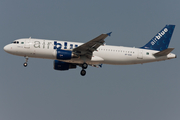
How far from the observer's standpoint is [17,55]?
45875 mm

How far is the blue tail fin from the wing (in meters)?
9.32

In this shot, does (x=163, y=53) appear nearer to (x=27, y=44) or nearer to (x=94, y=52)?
(x=94, y=52)

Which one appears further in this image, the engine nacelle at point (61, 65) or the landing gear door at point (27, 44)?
the engine nacelle at point (61, 65)

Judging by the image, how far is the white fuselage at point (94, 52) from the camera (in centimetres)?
4475


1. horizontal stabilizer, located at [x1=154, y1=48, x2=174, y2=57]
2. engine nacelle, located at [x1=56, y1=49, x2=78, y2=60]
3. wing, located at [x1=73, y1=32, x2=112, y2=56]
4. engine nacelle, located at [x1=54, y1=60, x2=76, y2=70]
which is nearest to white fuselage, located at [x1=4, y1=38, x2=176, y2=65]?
horizontal stabilizer, located at [x1=154, y1=48, x2=174, y2=57]

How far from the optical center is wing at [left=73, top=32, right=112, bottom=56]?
141ft

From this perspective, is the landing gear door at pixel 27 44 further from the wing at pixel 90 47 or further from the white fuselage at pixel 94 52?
the wing at pixel 90 47

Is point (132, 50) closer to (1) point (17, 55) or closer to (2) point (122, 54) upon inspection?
(2) point (122, 54)

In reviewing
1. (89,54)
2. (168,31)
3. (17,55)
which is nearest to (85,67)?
(89,54)

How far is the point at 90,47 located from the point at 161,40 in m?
12.8

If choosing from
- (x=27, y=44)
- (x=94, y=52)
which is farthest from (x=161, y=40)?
(x=27, y=44)

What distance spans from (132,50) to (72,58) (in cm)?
958

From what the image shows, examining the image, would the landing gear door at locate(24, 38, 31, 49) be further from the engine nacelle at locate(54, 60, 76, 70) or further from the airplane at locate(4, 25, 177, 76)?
the engine nacelle at locate(54, 60, 76, 70)

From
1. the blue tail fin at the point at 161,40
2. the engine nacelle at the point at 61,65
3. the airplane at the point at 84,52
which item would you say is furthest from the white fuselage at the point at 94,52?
the engine nacelle at the point at 61,65
